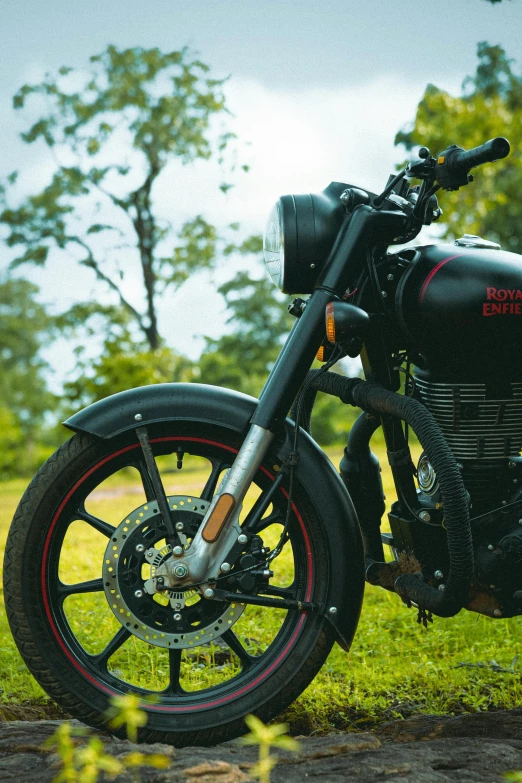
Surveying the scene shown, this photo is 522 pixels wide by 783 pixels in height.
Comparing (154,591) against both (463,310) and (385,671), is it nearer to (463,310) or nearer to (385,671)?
(463,310)

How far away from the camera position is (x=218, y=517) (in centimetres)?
234

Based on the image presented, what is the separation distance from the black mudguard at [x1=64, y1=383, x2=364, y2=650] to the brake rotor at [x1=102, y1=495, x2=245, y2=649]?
0.25 m

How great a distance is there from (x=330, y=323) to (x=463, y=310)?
46 cm

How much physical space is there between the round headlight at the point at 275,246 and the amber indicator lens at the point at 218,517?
676 millimetres

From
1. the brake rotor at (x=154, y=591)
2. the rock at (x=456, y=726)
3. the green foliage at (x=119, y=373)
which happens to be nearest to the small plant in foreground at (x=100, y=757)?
the brake rotor at (x=154, y=591)

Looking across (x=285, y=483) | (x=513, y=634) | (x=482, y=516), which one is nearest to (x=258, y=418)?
(x=285, y=483)

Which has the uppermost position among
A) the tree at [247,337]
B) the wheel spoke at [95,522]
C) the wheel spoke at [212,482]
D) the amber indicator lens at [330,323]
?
the tree at [247,337]

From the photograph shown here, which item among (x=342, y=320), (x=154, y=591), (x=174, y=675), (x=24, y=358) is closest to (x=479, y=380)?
(x=342, y=320)

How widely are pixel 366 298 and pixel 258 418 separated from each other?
54 centimetres

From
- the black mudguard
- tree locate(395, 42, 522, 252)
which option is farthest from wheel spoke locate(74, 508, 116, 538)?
tree locate(395, 42, 522, 252)

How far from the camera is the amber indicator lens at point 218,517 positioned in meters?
2.33

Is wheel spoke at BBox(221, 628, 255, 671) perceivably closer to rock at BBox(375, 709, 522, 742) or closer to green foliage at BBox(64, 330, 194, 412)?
rock at BBox(375, 709, 522, 742)

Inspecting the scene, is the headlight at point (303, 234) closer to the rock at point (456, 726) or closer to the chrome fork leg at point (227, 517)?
the chrome fork leg at point (227, 517)

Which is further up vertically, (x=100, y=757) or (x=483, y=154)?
(x=483, y=154)
